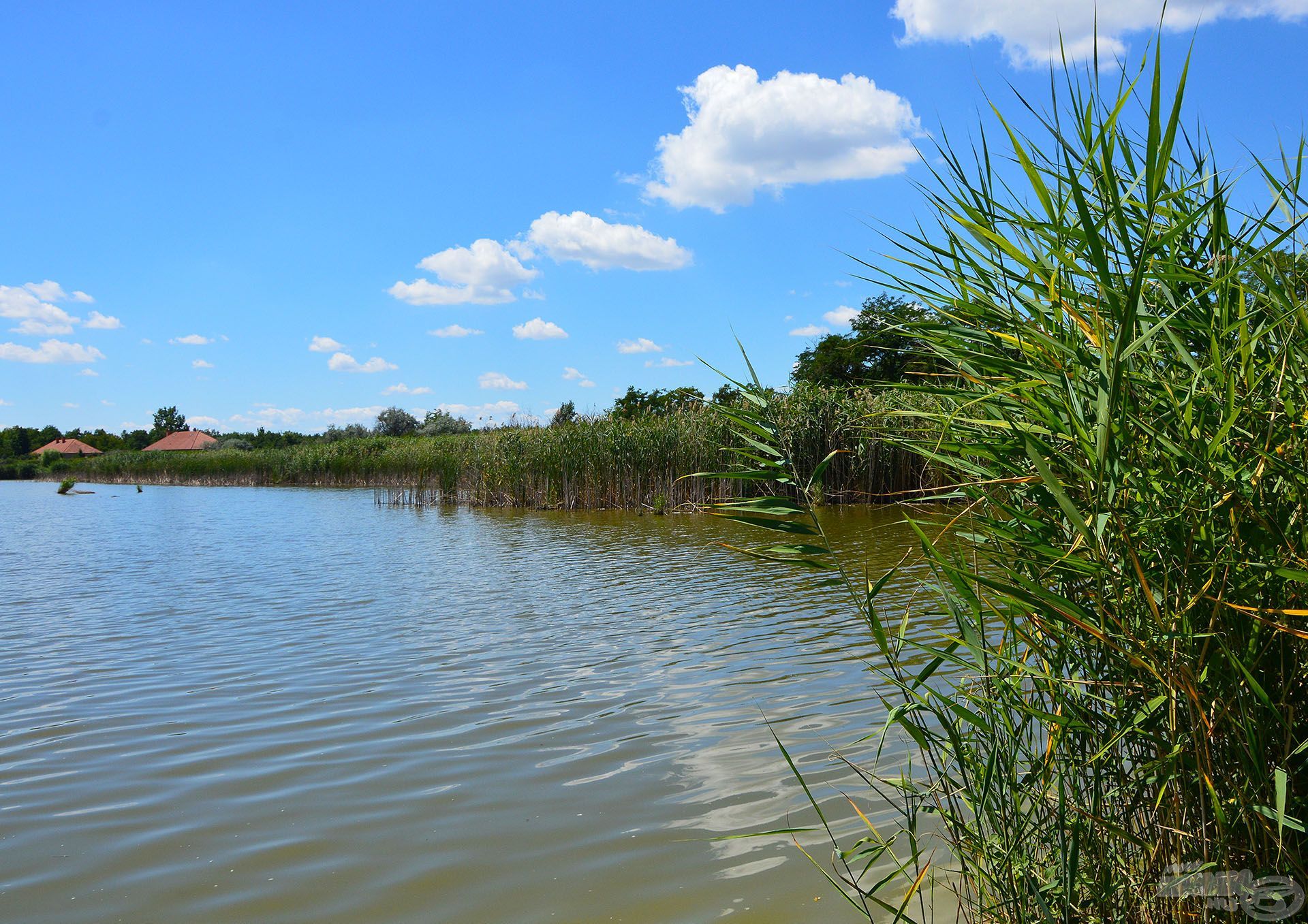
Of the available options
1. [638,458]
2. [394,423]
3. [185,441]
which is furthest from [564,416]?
[185,441]

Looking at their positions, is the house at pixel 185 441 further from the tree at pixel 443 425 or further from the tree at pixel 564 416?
the tree at pixel 564 416

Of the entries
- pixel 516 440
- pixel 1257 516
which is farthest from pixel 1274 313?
Result: pixel 516 440

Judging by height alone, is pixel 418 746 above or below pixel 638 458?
below

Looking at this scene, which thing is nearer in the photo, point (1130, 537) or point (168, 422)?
point (1130, 537)

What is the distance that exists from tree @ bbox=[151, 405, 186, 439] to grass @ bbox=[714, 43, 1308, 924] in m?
91.4

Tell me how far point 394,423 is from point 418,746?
60.1 meters

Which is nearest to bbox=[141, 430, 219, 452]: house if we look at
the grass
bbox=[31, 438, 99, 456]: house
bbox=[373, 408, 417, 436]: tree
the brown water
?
bbox=[31, 438, 99, 456]: house

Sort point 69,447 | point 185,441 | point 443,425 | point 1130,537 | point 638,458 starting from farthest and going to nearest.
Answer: point 69,447 → point 185,441 → point 443,425 → point 638,458 → point 1130,537

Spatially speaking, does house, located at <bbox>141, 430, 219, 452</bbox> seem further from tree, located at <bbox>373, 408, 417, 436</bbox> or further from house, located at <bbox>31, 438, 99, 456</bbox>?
tree, located at <bbox>373, 408, 417, 436</bbox>

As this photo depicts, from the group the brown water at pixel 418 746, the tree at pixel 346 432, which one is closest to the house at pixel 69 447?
the tree at pixel 346 432

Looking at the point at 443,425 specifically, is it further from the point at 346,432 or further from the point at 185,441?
the point at 185,441

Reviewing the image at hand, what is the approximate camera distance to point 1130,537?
6.32 feet

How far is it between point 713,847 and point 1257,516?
2.26 metres

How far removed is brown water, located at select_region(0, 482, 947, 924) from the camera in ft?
9.79
